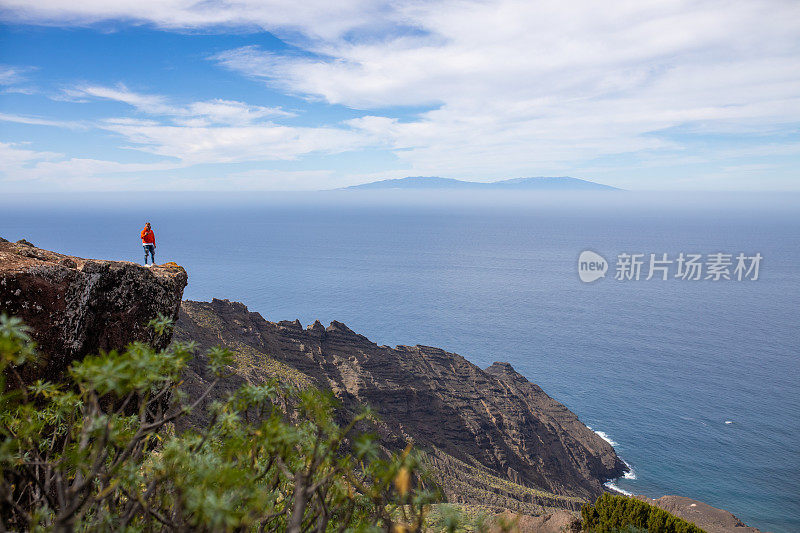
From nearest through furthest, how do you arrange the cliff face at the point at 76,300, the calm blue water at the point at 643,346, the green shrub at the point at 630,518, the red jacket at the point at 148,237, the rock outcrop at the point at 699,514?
the cliff face at the point at 76,300 < the red jacket at the point at 148,237 < the green shrub at the point at 630,518 < the rock outcrop at the point at 699,514 < the calm blue water at the point at 643,346

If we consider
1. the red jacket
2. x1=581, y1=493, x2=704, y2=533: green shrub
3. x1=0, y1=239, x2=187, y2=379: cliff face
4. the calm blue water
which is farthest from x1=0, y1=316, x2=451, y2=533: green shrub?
the calm blue water

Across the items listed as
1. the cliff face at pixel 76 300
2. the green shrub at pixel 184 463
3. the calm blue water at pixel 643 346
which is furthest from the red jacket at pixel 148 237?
the calm blue water at pixel 643 346

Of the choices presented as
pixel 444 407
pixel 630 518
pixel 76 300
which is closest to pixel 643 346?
pixel 444 407

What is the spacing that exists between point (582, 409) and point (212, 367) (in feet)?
314

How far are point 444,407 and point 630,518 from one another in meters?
45.9

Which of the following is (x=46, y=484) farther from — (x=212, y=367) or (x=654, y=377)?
(x=654, y=377)

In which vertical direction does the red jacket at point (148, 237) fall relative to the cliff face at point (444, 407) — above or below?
above

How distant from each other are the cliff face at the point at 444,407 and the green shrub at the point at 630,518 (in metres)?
23.8

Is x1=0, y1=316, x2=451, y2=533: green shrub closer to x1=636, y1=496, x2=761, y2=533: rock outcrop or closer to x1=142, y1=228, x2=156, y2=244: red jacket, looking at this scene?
x1=142, y1=228, x2=156, y2=244: red jacket

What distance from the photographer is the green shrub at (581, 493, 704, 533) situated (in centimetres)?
2492

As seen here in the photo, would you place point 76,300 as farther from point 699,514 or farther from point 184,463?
point 699,514

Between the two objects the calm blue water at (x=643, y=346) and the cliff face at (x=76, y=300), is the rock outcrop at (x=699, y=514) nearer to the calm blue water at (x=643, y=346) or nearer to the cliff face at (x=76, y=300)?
the calm blue water at (x=643, y=346)

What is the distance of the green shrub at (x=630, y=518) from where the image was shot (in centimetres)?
2492

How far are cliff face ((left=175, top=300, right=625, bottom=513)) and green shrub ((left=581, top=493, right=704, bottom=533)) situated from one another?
23.8m
